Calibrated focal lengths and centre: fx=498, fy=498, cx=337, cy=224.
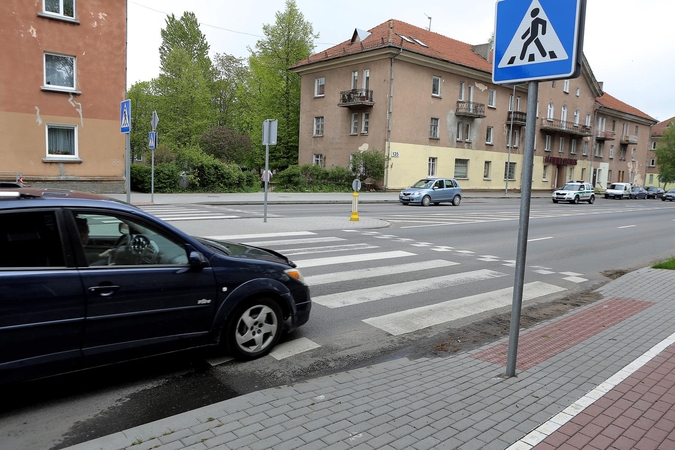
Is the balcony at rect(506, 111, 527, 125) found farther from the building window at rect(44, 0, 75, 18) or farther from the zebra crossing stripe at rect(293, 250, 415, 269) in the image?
the zebra crossing stripe at rect(293, 250, 415, 269)

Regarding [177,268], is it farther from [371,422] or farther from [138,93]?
[138,93]

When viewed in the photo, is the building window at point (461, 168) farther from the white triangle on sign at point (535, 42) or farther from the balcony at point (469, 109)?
the white triangle on sign at point (535, 42)

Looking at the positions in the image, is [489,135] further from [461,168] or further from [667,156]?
[667,156]

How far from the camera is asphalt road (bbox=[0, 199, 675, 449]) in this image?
12.0 feet

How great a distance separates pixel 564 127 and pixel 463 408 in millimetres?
57103

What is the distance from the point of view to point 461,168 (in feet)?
143

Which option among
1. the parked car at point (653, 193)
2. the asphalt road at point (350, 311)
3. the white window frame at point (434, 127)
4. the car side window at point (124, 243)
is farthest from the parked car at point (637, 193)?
the car side window at point (124, 243)

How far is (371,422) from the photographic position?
10.9 ft

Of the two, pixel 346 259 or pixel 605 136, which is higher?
pixel 605 136

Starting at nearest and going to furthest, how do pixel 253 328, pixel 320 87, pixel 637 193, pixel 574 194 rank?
1. pixel 253 328
2. pixel 574 194
3. pixel 320 87
4. pixel 637 193

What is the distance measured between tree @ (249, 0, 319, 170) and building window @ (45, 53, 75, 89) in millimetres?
27188

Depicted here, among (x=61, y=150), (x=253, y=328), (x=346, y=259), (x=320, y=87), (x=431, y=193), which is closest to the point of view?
(x=253, y=328)

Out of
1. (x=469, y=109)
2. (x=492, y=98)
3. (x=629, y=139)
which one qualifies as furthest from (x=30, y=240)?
(x=629, y=139)

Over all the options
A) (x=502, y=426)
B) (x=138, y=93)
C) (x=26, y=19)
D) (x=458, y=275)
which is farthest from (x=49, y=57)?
(x=138, y=93)
